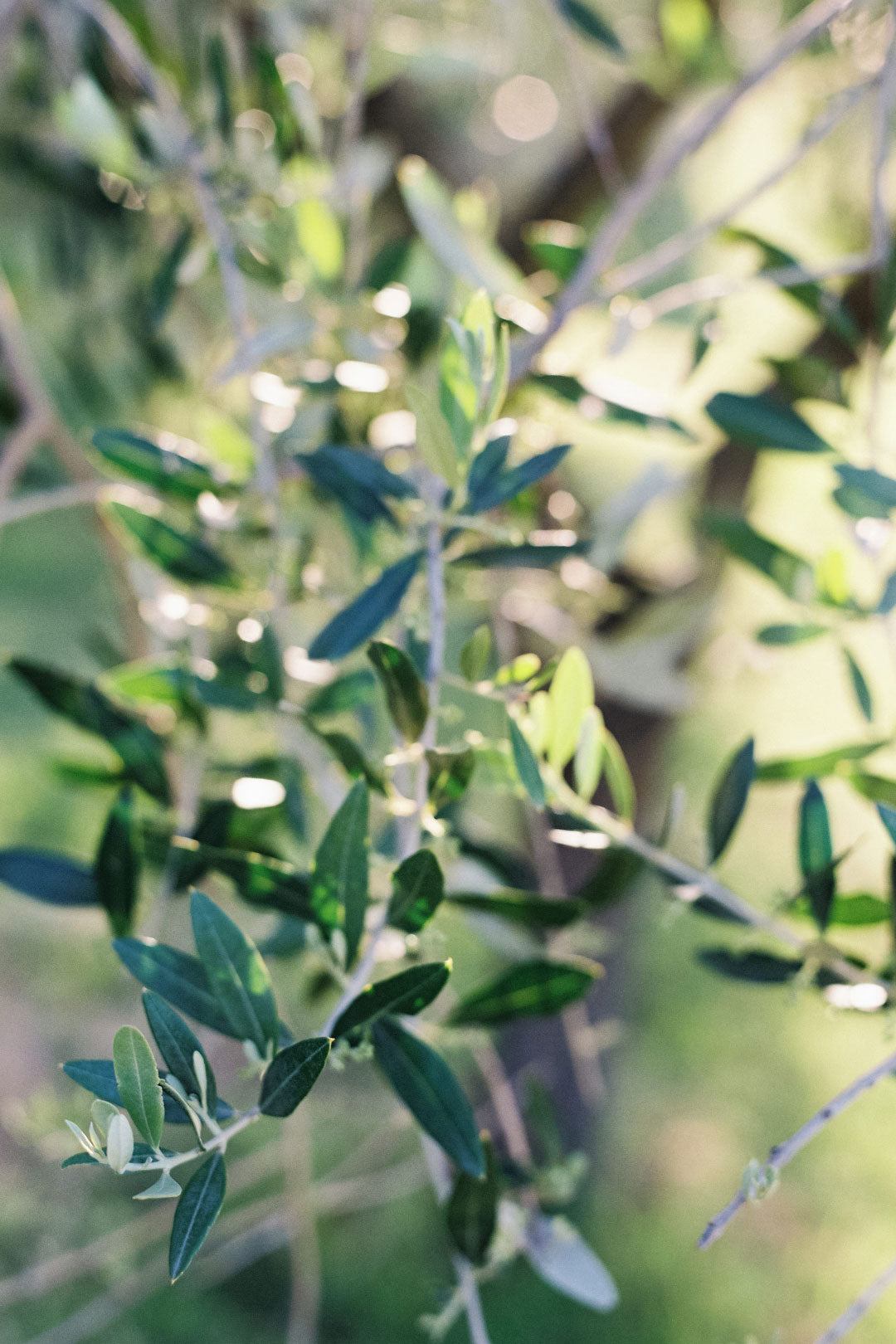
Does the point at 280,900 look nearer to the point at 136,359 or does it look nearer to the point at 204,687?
the point at 204,687

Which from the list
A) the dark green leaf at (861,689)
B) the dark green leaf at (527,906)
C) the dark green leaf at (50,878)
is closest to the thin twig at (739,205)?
the dark green leaf at (861,689)

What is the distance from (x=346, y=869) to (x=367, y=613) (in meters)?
0.13

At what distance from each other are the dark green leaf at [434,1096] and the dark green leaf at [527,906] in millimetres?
114

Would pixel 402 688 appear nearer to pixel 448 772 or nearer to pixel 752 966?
pixel 448 772

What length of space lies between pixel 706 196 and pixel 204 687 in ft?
7.13

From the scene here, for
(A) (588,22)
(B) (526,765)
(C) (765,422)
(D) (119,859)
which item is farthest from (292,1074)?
(A) (588,22)

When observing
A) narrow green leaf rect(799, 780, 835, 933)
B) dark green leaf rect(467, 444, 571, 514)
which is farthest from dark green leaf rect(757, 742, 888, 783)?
dark green leaf rect(467, 444, 571, 514)

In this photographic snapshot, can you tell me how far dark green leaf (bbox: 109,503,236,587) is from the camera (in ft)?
2.01

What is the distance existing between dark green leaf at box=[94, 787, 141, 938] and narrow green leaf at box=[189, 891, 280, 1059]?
17 centimetres

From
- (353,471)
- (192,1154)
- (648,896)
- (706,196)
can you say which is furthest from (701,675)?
(706,196)

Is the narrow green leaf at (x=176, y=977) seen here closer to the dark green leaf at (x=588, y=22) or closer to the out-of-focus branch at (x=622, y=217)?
the out-of-focus branch at (x=622, y=217)

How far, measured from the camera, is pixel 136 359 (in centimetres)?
107

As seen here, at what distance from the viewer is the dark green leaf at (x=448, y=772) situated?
0.44 m

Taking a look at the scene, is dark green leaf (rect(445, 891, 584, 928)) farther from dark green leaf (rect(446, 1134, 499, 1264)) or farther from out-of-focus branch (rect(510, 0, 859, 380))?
out-of-focus branch (rect(510, 0, 859, 380))
